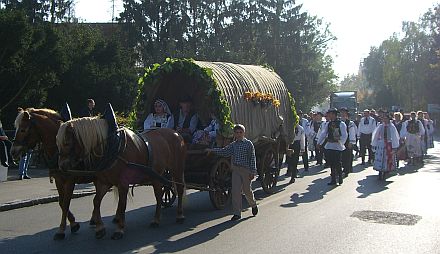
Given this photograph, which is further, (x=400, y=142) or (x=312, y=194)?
(x=400, y=142)

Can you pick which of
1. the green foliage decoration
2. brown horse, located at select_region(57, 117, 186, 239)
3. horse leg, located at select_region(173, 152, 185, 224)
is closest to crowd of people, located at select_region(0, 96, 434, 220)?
the green foliage decoration

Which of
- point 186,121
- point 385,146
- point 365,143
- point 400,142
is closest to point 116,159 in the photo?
point 186,121

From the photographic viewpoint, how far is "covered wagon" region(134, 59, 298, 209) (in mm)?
10461

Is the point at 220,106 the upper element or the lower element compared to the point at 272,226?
upper

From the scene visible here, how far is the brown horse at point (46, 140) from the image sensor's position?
7.86 meters

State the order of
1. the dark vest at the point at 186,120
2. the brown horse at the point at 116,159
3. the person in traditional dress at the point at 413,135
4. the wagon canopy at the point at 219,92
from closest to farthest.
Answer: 1. the brown horse at the point at 116,159
2. the wagon canopy at the point at 219,92
3. the dark vest at the point at 186,120
4. the person in traditional dress at the point at 413,135

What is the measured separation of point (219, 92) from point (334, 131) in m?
5.11

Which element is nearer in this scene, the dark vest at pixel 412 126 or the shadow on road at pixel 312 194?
the shadow on road at pixel 312 194

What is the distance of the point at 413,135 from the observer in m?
20.2

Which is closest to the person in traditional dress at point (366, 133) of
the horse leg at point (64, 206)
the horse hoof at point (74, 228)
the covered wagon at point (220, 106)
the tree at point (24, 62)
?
the covered wagon at point (220, 106)

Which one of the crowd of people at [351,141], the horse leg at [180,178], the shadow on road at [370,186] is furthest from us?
the crowd of people at [351,141]

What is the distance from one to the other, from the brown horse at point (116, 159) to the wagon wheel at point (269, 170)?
3.78 meters

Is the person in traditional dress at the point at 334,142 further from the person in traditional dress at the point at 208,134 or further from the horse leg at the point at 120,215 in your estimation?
the horse leg at the point at 120,215

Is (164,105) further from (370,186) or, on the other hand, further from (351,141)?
(351,141)
